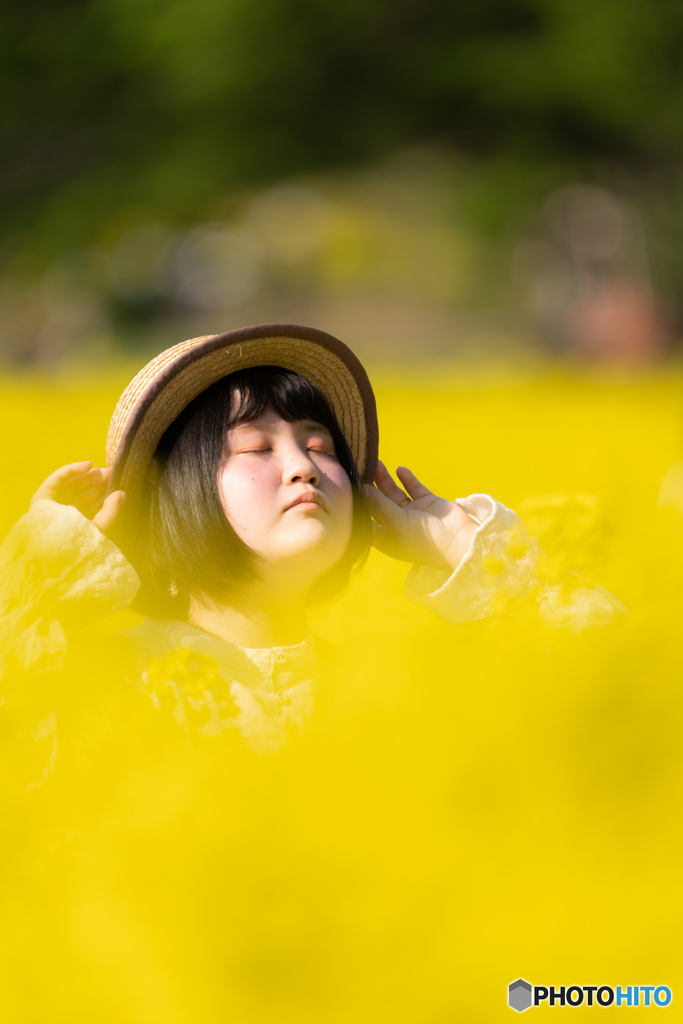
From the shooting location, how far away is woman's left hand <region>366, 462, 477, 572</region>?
3.43ft

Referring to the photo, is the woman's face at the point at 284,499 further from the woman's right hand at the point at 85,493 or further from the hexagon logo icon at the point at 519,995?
the hexagon logo icon at the point at 519,995

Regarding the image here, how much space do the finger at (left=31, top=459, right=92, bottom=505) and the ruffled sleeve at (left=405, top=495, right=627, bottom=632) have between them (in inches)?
13.7

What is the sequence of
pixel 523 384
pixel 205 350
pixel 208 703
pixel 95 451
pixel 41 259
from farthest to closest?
pixel 41 259, pixel 523 384, pixel 95 451, pixel 205 350, pixel 208 703

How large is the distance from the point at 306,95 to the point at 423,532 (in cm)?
487

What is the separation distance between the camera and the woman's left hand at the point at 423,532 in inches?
41.2

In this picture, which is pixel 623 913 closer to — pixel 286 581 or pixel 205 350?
pixel 286 581

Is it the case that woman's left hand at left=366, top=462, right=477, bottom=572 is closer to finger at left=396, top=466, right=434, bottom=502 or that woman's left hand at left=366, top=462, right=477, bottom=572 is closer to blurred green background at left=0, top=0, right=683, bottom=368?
finger at left=396, top=466, right=434, bottom=502

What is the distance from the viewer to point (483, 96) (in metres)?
5.30

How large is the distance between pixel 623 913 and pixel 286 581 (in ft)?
1.69

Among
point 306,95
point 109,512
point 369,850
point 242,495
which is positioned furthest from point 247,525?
point 306,95

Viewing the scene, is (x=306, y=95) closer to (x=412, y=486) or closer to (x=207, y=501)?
(x=412, y=486)

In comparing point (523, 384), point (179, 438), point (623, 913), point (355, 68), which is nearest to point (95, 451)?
point (179, 438)

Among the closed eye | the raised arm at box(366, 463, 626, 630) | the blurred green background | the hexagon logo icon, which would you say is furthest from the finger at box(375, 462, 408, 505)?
the blurred green background

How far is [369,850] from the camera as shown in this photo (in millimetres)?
489
